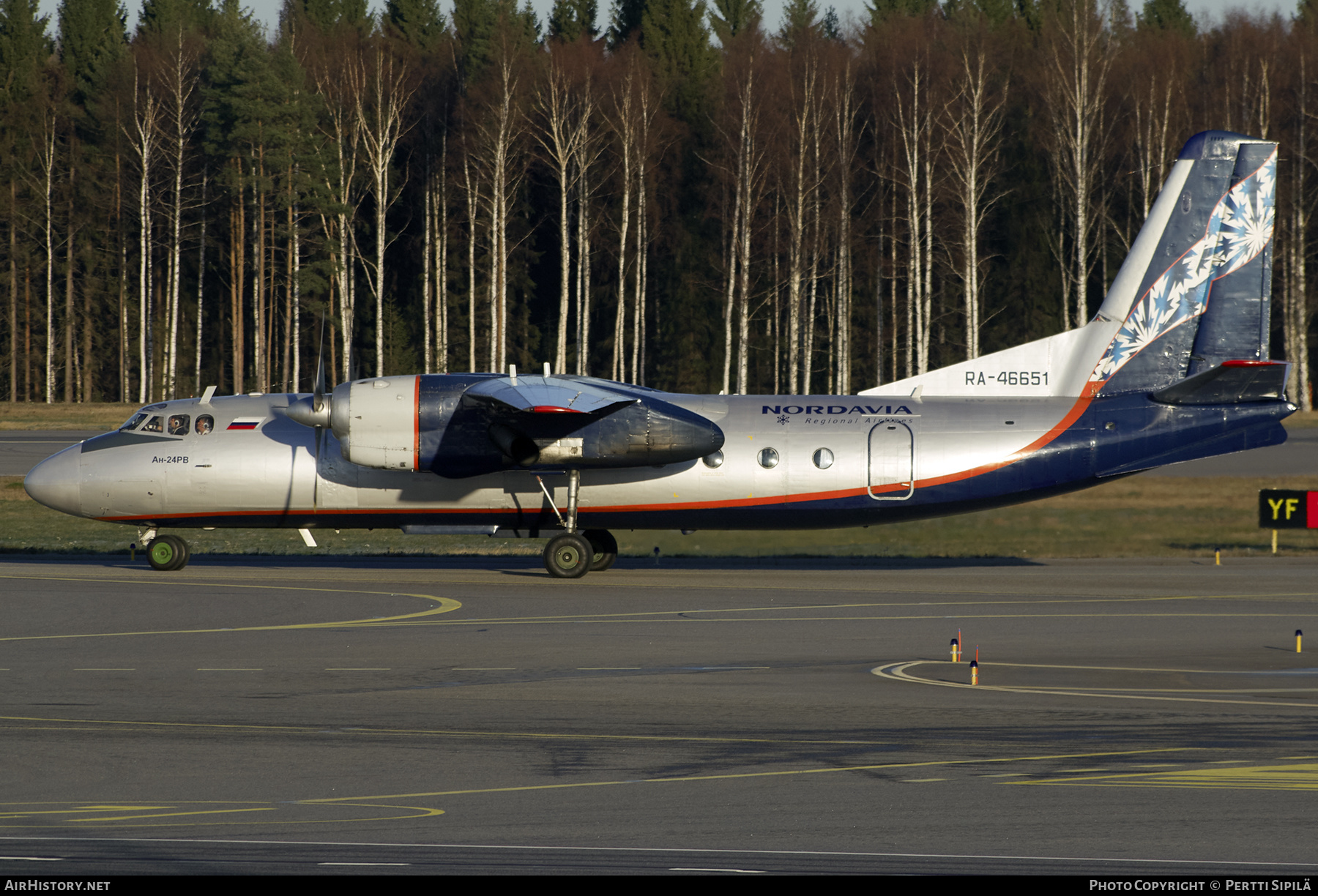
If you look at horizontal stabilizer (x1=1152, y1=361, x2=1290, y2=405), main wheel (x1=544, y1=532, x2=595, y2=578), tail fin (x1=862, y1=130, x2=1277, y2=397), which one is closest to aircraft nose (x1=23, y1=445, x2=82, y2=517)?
main wheel (x1=544, y1=532, x2=595, y2=578)

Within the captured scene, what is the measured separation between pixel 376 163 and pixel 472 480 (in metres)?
Answer: 38.5

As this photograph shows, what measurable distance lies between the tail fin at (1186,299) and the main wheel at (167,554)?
13626 millimetres

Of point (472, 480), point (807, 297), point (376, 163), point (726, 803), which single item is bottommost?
point (726, 803)

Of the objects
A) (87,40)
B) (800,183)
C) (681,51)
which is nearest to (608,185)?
(800,183)

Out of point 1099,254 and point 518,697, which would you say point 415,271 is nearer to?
point 1099,254

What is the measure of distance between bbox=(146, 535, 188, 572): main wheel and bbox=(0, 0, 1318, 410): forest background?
31.0 m

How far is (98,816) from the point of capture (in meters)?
8.70

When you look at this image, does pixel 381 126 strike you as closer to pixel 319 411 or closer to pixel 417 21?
pixel 417 21

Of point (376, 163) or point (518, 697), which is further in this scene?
point (376, 163)

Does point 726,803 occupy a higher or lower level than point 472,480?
lower

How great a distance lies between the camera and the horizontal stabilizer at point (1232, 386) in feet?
69.8
